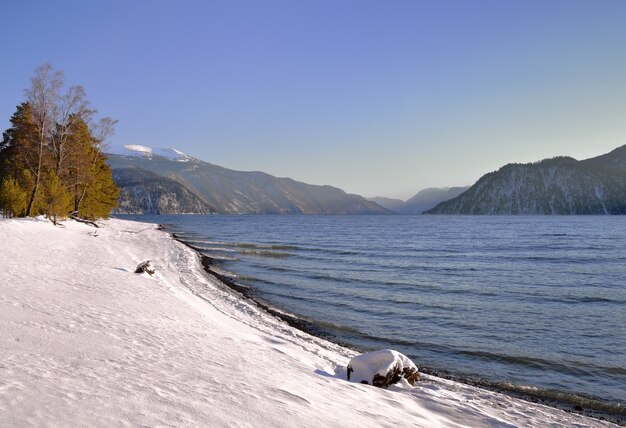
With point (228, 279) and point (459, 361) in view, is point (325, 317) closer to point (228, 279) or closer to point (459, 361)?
point (459, 361)

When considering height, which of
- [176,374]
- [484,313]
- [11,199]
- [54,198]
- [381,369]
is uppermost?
[54,198]

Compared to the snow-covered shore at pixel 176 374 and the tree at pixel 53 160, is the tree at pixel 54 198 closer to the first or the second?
the tree at pixel 53 160

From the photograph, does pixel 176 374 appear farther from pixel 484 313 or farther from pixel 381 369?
pixel 484 313

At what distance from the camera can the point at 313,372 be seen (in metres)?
10.1

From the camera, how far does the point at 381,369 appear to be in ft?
32.7

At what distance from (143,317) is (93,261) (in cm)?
1361

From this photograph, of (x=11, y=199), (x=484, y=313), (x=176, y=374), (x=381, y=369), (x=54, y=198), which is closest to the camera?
(x=176, y=374)

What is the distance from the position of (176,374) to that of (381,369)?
5.01 m

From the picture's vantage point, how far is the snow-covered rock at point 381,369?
993 centimetres

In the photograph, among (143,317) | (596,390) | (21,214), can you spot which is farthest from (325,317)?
(21,214)

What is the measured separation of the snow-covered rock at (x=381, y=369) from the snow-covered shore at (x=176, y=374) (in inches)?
14.2

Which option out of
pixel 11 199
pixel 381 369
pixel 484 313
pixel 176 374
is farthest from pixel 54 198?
pixel 381 369

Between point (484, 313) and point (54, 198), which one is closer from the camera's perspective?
point (484, 313)

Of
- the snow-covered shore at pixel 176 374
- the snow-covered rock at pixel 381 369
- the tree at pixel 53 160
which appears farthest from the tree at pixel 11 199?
the snow-covered rock at pixel 381 369
